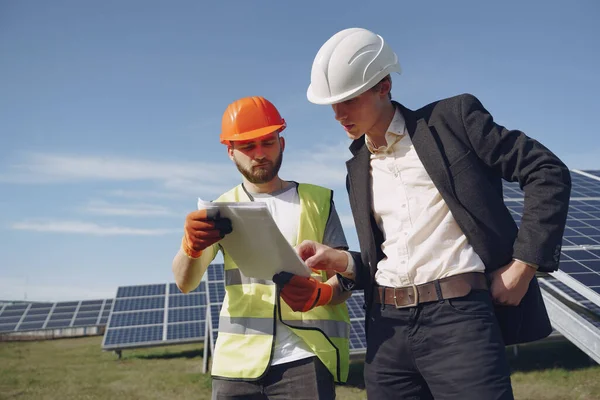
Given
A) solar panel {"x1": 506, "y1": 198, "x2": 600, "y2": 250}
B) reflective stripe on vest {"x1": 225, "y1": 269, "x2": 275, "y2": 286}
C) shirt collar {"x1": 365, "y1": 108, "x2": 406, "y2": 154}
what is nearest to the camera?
shirt collar {"x1": 365, "y1": 108, "x2": 406, "y2": 154}

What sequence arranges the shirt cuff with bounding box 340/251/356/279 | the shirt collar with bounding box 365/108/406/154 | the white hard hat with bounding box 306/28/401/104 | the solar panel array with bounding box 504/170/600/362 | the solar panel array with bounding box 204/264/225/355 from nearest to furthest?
1. the white hard hat with bounding box 306/28/401/104
2. the shirt collar with bounding box 365/108/406/154
3. the shirt cuff with bounding box 340/251/356/279
4. the solar panel array with bounding box 504/170/600/362
5. the solar panel array with bounding box 204/264/225/355

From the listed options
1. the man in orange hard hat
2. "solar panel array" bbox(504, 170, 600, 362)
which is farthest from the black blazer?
"solar panel array" bbox(504, 170, 600, 362)

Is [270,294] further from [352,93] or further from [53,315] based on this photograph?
[53,315]

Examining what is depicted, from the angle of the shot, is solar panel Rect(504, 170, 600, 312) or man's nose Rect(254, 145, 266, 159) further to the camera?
solar panel Rect(504, 170, 600, 312)

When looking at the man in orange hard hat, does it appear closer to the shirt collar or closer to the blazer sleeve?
the shirt collar

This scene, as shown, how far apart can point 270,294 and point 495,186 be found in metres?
1.27

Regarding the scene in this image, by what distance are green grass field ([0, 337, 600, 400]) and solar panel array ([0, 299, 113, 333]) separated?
107 inches

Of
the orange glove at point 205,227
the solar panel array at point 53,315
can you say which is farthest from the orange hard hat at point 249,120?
the solar panel array at point 53,315

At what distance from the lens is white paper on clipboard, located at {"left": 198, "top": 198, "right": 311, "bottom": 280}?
106 inches

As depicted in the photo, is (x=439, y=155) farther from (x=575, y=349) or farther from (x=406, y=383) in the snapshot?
(x=575, y=349)

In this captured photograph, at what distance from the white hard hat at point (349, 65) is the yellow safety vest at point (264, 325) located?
72 cm

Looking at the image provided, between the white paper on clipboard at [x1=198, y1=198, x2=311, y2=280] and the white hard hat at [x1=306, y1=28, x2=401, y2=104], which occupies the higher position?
the white hard hat at [x1=306, y1=28, x2=401, y2=104]

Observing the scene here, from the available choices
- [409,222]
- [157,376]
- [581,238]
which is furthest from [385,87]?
[157,376]

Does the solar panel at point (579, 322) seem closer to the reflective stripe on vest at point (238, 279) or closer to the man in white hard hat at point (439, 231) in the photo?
the man in white hard hat at point (439, 231)
